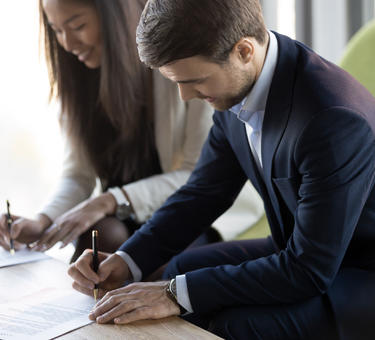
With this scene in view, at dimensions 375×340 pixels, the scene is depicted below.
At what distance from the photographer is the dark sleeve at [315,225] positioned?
0.92 metres

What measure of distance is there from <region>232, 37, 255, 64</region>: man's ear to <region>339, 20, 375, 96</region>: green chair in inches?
25.2

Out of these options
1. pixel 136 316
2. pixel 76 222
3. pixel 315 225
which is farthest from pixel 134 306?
pixel 76 222

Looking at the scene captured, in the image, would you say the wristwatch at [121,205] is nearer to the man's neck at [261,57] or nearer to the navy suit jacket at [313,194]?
the navy suit jacket at [313,194]

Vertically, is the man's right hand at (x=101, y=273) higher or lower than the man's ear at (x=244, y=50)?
lower

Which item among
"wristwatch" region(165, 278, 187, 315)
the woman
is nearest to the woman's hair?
the woman

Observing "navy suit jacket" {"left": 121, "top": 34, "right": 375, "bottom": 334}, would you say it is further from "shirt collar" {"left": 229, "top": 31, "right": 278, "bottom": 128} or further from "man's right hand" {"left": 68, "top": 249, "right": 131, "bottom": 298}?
"man's right hand" {"left": 68, "top": 249, "right": 131, "bottom": 298}

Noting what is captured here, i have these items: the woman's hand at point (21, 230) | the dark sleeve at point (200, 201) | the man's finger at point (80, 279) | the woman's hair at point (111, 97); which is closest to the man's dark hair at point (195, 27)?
the dark sleeve at point (200, 201)

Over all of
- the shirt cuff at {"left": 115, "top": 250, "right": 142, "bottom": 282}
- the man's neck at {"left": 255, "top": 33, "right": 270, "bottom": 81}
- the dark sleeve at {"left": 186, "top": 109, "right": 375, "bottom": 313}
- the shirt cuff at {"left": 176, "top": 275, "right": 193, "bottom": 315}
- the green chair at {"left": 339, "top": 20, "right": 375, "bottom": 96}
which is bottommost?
the shirt cuff at {"left": 115, "top": 250, "right": 142, "bottom": 282}

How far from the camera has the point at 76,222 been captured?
1531 mm

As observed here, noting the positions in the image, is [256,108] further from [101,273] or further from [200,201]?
[101,273]

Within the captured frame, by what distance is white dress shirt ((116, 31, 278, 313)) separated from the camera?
1.01 meters

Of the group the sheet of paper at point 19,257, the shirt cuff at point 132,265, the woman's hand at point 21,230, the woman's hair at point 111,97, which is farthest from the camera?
the woman's hair at point 111,97

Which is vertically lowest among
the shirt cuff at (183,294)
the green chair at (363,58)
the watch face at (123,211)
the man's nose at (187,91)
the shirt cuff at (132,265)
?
the watch face at (123,211)

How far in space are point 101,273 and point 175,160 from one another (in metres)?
0.66
